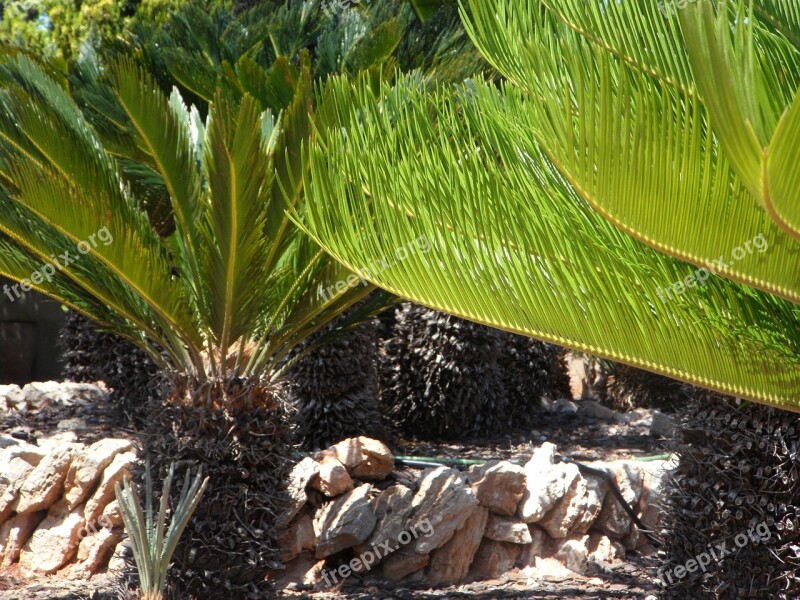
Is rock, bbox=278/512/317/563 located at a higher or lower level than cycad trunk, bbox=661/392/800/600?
lower

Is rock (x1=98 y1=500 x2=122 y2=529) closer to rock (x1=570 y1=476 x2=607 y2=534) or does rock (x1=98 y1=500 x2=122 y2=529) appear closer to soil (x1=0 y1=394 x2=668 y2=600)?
soil (x1=0 y1=394 x2=668 y2=600)

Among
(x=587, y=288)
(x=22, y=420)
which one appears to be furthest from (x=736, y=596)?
(x=22, y=420)

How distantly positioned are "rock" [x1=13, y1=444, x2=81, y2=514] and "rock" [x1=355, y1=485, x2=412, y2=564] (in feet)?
5.96

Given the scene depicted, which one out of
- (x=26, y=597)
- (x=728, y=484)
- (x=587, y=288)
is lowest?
(x=26, y=597)

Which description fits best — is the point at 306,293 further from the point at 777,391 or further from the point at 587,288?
the point at 777,391

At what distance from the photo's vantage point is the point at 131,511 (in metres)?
3.60

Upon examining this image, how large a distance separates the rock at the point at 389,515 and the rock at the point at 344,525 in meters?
0.04

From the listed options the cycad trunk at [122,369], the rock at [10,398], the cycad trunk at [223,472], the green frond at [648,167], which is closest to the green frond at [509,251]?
the green frond at [648,167]

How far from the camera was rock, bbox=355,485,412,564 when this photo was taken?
4.70 metres

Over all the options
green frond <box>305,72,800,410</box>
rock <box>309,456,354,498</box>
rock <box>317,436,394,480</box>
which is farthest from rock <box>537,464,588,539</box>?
green frond <box>305,72,800,410</box>

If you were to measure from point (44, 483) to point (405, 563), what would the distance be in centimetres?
216

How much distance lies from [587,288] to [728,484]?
110 cm

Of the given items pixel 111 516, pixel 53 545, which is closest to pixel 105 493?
pixel 111 516

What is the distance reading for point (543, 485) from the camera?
16.1 ft
